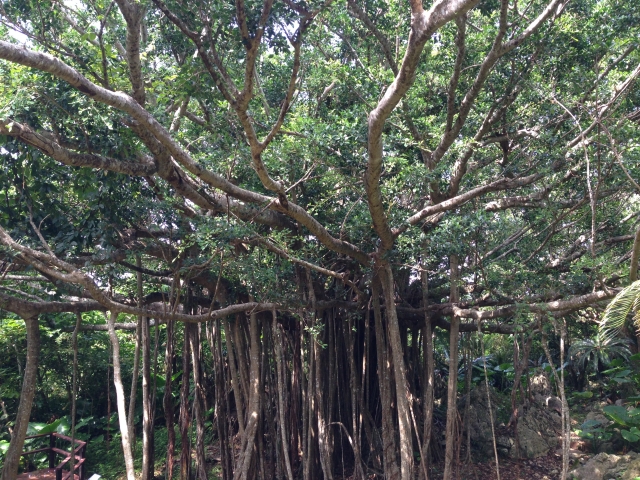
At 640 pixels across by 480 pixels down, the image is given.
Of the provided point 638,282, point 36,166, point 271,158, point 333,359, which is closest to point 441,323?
point 333,359

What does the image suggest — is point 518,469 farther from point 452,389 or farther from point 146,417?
point 146,417

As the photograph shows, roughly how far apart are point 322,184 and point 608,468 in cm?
417

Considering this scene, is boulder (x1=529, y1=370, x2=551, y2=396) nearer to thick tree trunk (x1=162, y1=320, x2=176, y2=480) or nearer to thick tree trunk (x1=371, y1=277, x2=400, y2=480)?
thick tree trunk (x1=371, y1=277, x2=400, y2=480)

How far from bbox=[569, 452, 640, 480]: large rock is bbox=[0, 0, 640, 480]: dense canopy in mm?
1628

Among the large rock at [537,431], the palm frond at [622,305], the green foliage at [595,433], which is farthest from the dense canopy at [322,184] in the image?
the green foliage at [595,433]

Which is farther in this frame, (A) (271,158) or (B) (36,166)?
(A) (271,158)

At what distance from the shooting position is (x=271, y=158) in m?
4.99

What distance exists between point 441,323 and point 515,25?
3607 millimetres

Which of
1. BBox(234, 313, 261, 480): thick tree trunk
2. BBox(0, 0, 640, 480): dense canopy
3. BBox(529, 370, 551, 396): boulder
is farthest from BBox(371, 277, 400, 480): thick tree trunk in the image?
BBox(529, 370, 551, 396): boulder

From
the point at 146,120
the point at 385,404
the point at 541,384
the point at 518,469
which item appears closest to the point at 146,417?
the point at 385,404

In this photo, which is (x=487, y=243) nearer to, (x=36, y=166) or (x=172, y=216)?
(x=172, y=216)

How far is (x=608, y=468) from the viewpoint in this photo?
5.91 meters

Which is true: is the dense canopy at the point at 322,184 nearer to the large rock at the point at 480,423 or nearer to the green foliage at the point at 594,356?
the large rock at the point at 480,423

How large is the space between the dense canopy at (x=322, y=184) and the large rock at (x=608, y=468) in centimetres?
163
